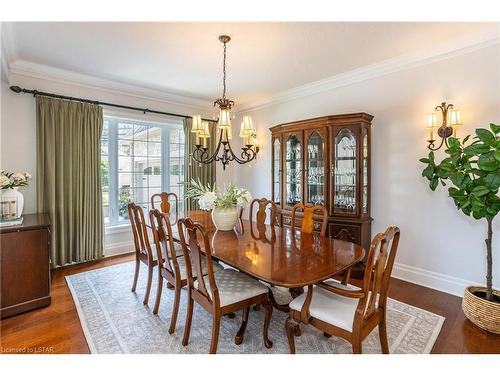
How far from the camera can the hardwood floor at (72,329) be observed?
189 centimetres

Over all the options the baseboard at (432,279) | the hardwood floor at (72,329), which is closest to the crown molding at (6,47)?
the hardwood floor at (72,329)

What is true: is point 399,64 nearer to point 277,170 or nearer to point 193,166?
point 277,170

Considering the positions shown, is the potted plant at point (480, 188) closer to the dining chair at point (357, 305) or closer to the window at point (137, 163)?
the dining chair at point (357, 305)

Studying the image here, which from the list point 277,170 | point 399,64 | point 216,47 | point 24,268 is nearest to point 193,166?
point 277,170

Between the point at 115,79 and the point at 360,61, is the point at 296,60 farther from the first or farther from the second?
the point at 115,79

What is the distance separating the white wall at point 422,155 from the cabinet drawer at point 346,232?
38cm

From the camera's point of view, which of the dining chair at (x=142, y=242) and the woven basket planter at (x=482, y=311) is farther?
the dining chair at (x=142, y=242)

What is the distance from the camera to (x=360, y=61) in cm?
309

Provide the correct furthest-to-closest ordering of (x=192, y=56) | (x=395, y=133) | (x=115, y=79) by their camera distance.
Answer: (x=115, y=79)
(x=395, y=133)
(x=192, y=56)

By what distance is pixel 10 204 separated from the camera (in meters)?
2.52

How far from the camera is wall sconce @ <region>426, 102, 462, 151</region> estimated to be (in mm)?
2600

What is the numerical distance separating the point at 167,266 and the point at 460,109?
3.29 metres

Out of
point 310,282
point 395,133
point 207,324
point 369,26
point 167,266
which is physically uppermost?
point 369,26
